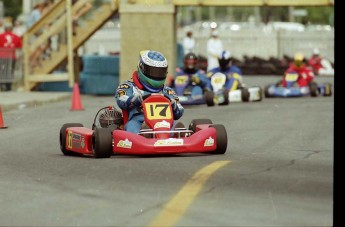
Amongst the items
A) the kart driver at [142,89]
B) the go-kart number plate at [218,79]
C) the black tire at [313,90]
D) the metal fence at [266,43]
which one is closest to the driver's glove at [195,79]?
the go-kart number plate at [218,79]

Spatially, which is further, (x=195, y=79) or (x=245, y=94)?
(x=245, y=94)

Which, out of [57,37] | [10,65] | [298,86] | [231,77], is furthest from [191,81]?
[57,37]

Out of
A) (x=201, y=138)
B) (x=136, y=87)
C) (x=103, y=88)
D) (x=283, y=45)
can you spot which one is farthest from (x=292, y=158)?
(x=283, y=45)

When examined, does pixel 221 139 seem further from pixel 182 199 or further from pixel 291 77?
pixel 291 77

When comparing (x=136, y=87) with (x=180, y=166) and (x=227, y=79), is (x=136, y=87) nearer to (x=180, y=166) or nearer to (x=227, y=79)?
(x=180, y=166)

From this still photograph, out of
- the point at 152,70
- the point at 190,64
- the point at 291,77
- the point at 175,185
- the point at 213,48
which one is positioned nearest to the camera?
the point at 175,185

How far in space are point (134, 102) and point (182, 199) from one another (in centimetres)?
435

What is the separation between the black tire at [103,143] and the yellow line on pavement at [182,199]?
5.11 ft

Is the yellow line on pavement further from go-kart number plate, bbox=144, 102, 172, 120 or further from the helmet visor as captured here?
the helmet visor

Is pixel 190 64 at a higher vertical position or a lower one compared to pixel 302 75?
higher

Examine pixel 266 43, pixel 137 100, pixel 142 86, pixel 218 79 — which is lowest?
pixel 266 43

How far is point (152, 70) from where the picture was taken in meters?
13.8

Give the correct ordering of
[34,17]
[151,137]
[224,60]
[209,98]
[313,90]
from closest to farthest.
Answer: [151,137]
[209,98]
[224,60]
[313,90]
[34,17]

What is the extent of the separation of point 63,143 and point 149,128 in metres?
1.11
